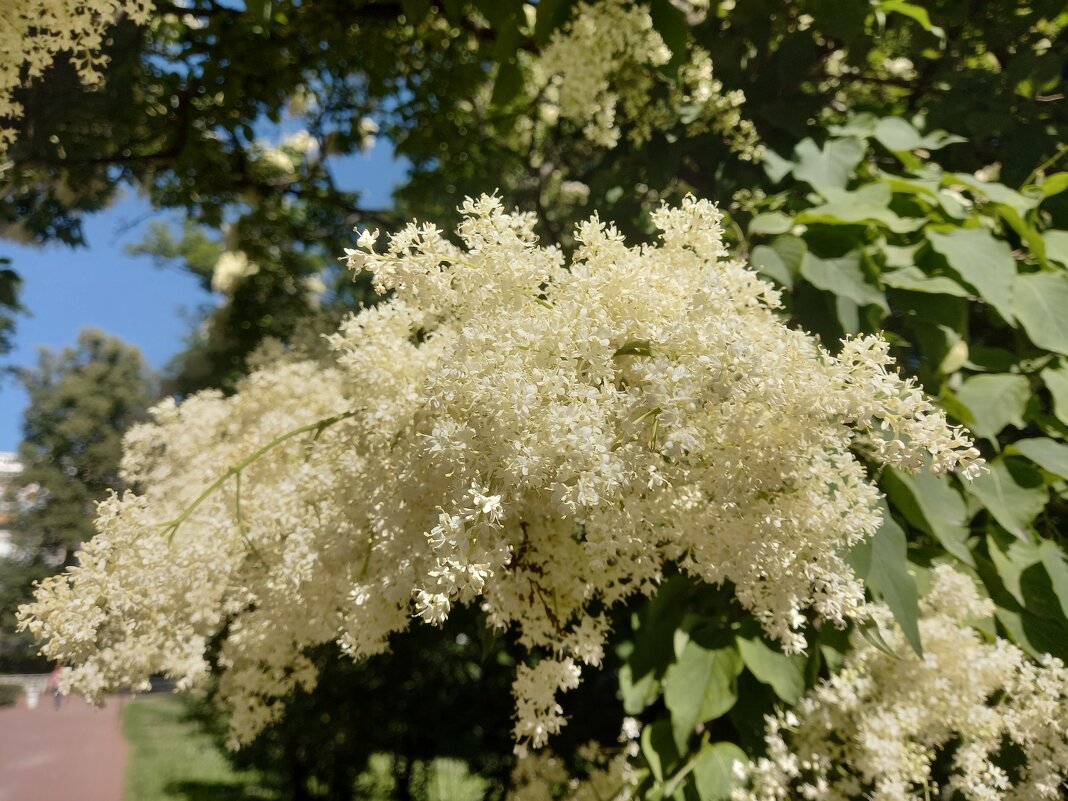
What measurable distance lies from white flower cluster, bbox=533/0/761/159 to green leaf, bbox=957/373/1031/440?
732 mm

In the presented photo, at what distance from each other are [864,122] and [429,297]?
1233mm

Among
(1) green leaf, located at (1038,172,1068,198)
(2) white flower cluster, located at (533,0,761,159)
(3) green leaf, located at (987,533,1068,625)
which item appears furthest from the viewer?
(2) white flower cluster, located at (533,0,761,159)

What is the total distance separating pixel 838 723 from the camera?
3.98 ft

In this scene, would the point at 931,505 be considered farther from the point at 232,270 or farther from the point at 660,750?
the point at 232,270

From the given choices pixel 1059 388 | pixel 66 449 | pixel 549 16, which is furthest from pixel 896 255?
pixel 66 449

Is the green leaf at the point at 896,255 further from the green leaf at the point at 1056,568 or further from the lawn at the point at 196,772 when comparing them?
the lawn at the point at 196,772

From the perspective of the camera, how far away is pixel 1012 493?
3.81 ft

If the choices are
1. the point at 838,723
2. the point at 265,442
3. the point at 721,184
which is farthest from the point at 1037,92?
the point at 265,442

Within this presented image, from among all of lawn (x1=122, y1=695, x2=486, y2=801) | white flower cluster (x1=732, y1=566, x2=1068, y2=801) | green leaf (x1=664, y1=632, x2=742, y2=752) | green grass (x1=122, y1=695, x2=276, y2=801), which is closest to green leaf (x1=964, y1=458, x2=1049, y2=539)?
white flower cluster (x1=732, y1=566, x2=1068, y2=801)

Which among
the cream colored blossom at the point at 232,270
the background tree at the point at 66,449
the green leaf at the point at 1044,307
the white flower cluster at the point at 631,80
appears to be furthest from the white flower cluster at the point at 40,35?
the cream colored blossom at the point at 232,270

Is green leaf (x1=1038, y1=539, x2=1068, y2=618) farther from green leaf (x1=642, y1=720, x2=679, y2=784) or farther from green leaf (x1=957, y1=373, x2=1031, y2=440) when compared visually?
green leaf (x1=642, y1=720, x2=679, y2=784)

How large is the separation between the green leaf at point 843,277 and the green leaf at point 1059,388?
318 millimetres

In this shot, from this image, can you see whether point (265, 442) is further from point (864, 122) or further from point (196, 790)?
point (196, 790)

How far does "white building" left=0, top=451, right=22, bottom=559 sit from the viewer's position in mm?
1733
